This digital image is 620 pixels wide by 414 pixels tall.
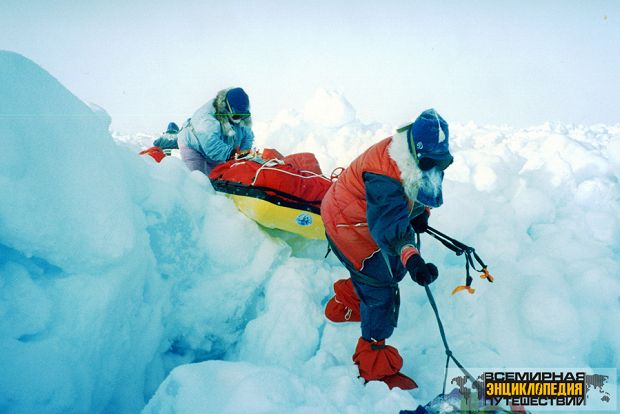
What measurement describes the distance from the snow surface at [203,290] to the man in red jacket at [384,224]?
0.18 metres

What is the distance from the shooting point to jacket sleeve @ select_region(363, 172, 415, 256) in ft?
5.67

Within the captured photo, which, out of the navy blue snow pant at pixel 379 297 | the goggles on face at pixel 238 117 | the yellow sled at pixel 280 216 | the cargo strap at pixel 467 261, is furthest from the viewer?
the goggles on face at pixel 238 117

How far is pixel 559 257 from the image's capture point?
2.86 meters

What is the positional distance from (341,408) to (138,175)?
6.03 feet

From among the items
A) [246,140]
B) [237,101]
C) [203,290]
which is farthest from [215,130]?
[203,290]

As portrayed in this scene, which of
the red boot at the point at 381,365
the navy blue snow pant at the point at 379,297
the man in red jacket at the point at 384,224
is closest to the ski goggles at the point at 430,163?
the man in red jacket at the point at 384,224

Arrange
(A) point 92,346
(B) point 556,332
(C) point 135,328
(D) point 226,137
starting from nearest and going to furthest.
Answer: (A) point 92,346, (C) point 135,328, (B) point 556,332, (D) point 226,137

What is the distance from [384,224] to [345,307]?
102cm

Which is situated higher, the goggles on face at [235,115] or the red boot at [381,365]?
the goggles on face at [235,115]

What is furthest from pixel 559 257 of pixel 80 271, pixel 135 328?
pixel 80 271

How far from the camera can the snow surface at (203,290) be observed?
1.51 meters

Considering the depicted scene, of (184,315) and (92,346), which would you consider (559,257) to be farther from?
(92,346)

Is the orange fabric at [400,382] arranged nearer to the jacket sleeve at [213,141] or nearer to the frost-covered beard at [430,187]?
the frost-covered beard at [430,187]

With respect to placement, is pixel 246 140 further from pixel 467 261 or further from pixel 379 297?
pixel 467 261
